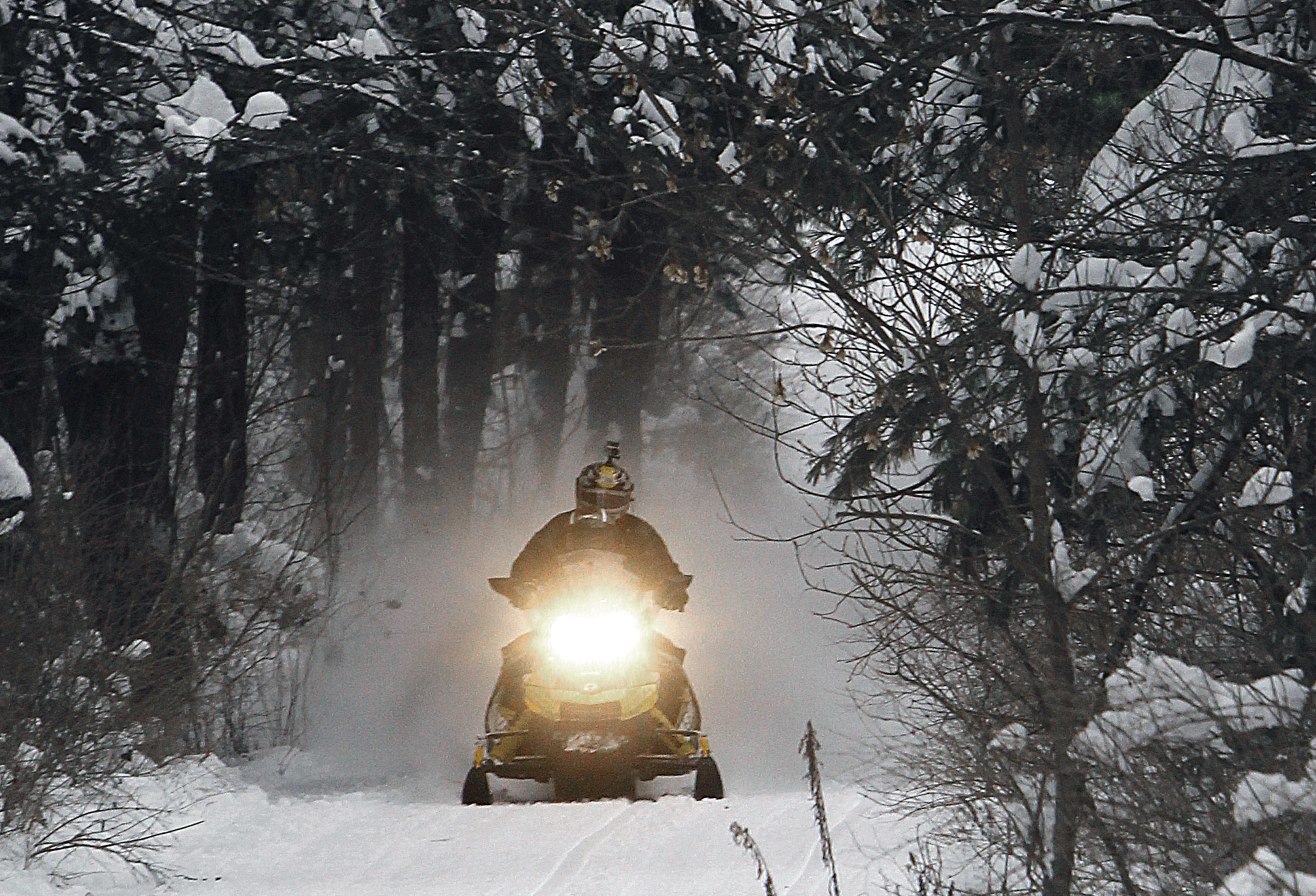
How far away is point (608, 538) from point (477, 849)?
11.8 feet

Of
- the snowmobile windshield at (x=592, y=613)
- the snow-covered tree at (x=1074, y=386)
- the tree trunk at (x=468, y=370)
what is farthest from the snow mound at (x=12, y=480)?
the tree trunk at (x=468, y=370)

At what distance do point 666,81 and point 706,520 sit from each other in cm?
1900

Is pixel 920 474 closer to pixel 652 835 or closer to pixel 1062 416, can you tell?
pixel 1062 416

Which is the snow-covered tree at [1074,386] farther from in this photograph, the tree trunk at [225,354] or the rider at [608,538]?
the tree trunk at [225,354]

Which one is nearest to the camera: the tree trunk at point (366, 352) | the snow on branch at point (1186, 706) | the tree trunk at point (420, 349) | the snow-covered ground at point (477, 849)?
the snow on branch at point (1186, 706)

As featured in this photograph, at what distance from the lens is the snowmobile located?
10.6m

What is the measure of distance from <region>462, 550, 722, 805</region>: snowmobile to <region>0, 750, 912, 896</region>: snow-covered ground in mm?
309

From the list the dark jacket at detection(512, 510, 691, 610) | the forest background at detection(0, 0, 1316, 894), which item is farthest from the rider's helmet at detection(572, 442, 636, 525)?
the forest background at detection(0, 0, 1316, 894)

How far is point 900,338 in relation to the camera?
6090 millimetres

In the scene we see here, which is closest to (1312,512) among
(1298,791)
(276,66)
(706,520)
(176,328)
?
(1298,791)

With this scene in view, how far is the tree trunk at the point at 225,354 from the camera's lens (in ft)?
44.4

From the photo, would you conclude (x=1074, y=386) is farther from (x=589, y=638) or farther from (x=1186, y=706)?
(x=589, y=638)

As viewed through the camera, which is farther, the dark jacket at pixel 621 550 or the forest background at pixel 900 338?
the dark jacket at pixel 621 550

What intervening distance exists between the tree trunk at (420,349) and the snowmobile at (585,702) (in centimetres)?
776
